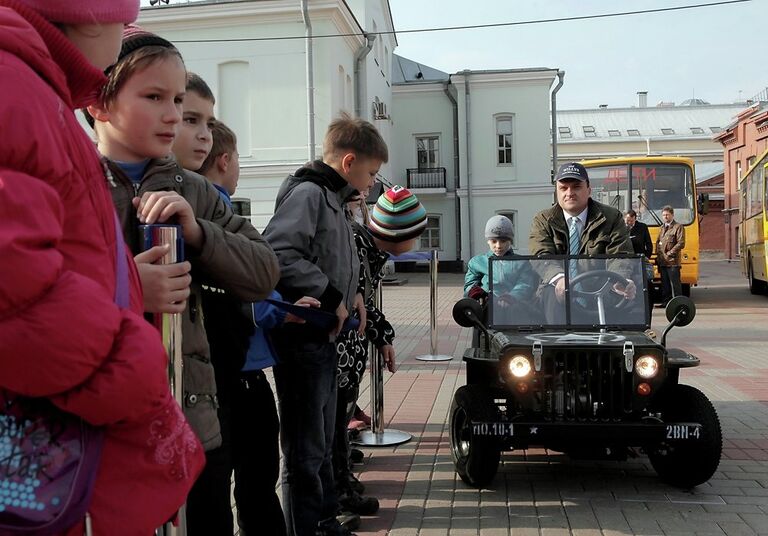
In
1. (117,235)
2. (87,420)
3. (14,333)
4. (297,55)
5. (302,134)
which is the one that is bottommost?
(87,420)

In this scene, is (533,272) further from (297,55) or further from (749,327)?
(297,55)

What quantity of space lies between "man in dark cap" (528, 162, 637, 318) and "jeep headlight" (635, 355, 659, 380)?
1.09 meters

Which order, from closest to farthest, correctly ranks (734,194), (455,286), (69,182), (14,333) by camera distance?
(14,333)
(69,182)
(455,286)
(734,194)

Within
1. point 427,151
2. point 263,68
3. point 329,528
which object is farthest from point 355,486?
point 427,151

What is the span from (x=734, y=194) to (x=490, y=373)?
43692mm

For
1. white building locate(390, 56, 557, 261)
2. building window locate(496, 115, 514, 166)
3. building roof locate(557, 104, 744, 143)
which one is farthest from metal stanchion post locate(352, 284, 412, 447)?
building roof locate(557, 104, 744, 143)

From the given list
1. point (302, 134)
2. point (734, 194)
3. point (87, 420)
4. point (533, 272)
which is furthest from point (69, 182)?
point (734, 194)

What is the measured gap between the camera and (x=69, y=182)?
1.23 metres

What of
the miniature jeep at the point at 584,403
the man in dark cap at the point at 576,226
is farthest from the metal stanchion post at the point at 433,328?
the miniature jeep at the point at 584,403

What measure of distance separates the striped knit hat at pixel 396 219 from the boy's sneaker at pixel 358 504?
151cm

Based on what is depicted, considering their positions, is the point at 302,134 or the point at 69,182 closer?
the point at 69,182

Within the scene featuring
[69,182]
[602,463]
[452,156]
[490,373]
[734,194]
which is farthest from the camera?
[734,194]

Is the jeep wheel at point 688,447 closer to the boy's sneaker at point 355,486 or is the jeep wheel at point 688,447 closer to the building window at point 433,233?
the boy's sneaker at point 355,486

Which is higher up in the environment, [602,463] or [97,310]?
[97,310]
